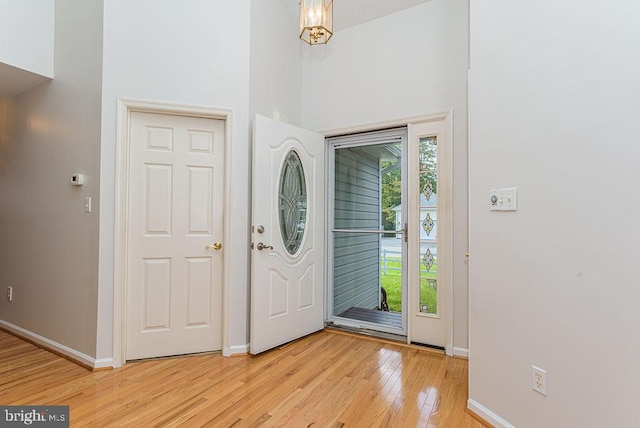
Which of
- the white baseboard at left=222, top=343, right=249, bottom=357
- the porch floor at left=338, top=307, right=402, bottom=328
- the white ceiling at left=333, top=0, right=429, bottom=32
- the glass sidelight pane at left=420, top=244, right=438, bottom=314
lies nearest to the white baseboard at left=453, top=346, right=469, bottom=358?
the glass sidelight pane at left=420, top=244, right=438, bottom=314

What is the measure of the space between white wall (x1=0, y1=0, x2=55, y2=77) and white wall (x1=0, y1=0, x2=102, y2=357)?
0.26 feet

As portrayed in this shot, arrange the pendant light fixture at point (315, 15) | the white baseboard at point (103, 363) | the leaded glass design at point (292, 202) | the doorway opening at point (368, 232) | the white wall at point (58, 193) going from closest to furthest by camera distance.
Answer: the pendant light fixture at point (315, 15) → the white baseboard at point (103, 363) → the white wall at point (58, 193) → the leaded glass design at point (292, 202) → the doorway opening at point (368, 232)

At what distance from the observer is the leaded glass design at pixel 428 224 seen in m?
2.92

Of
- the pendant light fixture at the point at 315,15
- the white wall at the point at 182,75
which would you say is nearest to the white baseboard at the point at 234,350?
the white wall at the point at 182,75

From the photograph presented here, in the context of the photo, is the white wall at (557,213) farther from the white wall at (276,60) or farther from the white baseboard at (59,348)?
the white baseboard at (59,348)

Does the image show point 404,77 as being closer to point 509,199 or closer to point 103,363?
point 509,199

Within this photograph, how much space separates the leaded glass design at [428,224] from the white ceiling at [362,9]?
196 cm

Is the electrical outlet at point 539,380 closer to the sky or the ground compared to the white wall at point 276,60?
closer to the ground

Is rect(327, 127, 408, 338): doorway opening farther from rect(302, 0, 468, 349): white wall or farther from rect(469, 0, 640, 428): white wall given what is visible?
rect(469, 0, 640, 428): white wall

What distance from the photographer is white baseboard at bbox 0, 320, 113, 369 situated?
244 cm

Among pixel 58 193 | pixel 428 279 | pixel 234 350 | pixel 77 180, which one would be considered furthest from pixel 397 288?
pixel 58 193

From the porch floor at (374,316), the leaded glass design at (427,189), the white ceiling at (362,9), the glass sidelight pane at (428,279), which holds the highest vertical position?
the white ceiling at (362,9)

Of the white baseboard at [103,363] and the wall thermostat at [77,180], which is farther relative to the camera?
the wall thermostat at [77,180]

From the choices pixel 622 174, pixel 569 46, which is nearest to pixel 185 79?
pixel 569 46
